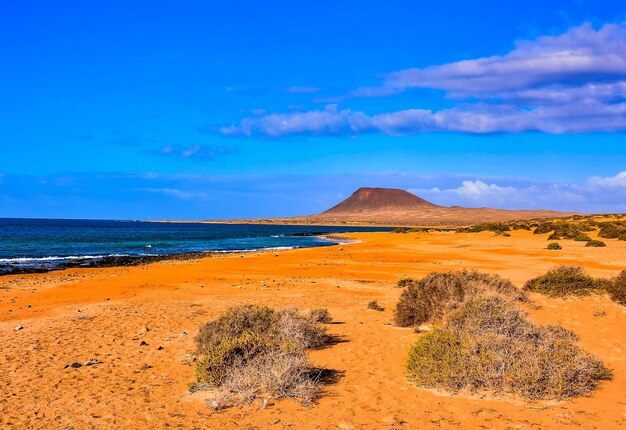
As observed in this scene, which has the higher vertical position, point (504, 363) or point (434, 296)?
point (434, 296)

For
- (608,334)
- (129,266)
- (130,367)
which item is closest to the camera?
(130,367)

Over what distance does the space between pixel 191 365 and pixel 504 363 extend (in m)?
5.63

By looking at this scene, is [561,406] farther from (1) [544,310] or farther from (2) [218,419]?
(1) [544,310]

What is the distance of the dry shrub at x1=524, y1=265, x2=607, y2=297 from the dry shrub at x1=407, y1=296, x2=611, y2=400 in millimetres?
8061

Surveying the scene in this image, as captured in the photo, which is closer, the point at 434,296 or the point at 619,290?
the point at 434,296

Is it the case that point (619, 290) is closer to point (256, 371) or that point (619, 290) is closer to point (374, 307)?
point (374, 307)

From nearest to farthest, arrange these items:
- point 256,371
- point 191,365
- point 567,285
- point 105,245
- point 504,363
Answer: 1. point 504,363
2. point 256,371
3. point 191,365
4. point 567,285
5. point 105,245

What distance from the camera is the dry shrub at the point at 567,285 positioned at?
1527 cm

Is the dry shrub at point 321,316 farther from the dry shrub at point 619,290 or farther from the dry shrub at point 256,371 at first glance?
the dry shrub at point 619,290

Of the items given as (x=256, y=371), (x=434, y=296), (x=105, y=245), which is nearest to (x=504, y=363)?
(x=256, y=371)

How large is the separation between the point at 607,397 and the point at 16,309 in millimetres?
16458

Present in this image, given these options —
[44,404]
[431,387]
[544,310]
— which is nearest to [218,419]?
[44,404]

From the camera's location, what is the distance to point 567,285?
15.5m

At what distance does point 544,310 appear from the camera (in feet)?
44.6
